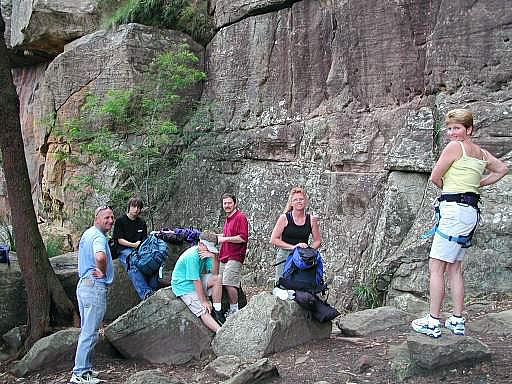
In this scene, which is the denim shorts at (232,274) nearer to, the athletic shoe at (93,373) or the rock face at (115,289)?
the athletic shoe at (93,373)

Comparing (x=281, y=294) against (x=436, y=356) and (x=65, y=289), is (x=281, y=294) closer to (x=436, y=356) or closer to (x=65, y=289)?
(x=436, y=356)

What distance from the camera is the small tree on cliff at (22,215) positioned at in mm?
7926

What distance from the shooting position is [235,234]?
7539 millimetres

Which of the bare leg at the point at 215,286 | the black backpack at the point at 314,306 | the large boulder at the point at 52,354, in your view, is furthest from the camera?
the bare leg at the point at 215,286

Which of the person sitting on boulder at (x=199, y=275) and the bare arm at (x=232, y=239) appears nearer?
the person sitting on boulder at (x=199, y=275)

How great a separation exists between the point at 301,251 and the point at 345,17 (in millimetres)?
6128

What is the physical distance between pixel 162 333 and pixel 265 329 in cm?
142

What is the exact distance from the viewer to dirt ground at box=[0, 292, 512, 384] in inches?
183

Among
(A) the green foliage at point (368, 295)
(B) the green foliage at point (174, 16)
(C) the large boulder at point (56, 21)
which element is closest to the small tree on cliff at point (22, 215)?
(A) the green foliage at point (368, 295)

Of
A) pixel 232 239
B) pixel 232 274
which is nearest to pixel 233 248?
pixel 232 239

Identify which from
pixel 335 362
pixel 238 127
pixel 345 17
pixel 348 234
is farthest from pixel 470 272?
pixel 238 127

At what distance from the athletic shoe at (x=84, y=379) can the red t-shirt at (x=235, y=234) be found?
7.12 feet

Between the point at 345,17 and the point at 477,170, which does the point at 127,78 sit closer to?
the point at 345,17

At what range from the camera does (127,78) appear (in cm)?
1337
